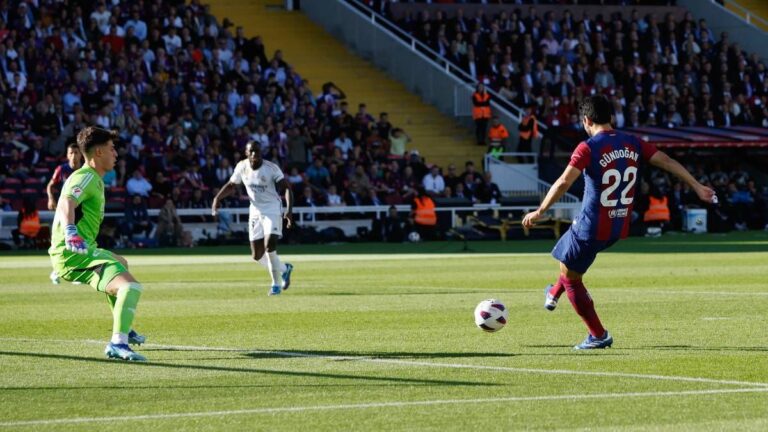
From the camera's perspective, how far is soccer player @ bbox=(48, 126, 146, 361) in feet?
39.4

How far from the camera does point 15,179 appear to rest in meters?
37.1

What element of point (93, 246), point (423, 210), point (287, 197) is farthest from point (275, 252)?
point (423, 210)

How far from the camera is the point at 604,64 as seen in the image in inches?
1973

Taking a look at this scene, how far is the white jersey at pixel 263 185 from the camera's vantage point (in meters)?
21.7

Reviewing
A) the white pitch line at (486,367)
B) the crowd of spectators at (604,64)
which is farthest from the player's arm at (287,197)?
the crowd of spectators at (604,64)

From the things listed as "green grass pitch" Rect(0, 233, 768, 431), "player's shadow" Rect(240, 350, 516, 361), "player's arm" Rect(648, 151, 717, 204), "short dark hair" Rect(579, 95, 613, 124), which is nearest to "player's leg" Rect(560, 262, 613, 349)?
"green grass pitch" Rect(0, 233, 768, 431)

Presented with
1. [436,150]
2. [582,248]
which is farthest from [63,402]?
[436,150]

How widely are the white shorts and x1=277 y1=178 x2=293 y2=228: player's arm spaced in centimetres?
42

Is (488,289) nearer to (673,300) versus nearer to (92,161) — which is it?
(673,300)

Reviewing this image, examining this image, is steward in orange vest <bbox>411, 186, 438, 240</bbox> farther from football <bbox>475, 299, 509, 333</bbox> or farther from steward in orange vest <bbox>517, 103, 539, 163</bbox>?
football <bbox>475, 299, 509, 333</bbox>

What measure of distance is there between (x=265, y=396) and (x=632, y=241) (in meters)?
28.8

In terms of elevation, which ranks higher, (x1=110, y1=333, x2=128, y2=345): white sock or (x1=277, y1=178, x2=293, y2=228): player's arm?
(x1=277, y1=178, x2=293, y2=228): player's arm

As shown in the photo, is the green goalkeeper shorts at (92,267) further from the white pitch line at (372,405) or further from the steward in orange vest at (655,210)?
the steward in orange vest at (655,210)

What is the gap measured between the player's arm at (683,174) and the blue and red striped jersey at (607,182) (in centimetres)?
17
